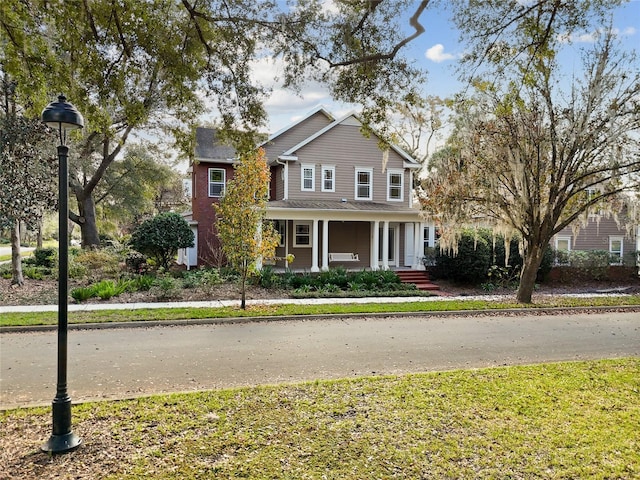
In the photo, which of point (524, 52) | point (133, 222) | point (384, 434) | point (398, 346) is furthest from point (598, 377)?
point (133, 222)

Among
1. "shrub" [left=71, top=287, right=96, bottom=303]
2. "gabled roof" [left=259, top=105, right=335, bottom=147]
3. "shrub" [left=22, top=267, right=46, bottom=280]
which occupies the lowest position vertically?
"shrub" [left=71, top=287, right=96, bottom=303]

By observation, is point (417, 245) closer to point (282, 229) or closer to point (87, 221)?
point (282, 229)

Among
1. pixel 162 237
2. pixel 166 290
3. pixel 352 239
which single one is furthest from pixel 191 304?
pixel 352 239

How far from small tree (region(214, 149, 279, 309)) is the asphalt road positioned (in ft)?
7.88

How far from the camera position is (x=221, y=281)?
16297mm

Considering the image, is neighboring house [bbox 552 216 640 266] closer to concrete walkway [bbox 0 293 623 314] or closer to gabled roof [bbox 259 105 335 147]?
concrete walkway [bbox 0 293 623 314]

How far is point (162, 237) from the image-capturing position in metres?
18.6

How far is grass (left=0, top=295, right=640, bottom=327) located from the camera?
10.3 meters

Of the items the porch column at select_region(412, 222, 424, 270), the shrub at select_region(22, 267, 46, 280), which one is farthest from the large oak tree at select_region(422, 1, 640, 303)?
the shrub at select_region(22, 267, 46, 280)

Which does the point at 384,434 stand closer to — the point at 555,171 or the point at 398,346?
the point at 398,346

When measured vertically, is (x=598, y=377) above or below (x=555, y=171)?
below

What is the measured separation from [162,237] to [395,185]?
1107 centimetres

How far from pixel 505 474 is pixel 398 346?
472 centimetres

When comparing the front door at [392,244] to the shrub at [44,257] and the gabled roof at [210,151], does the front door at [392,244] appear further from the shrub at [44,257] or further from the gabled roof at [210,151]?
the shrub at [44,257]
